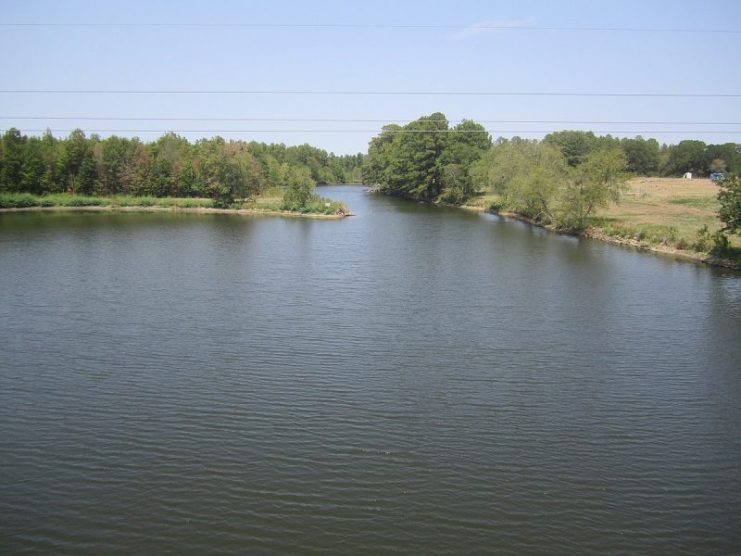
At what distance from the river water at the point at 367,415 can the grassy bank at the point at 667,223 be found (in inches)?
391

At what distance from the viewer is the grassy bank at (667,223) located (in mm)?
40375

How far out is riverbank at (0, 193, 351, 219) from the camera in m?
→ 71.7

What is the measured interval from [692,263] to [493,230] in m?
20.9

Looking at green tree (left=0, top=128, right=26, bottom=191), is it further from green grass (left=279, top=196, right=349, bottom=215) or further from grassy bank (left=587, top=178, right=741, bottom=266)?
grassy bank (left=587, top=178, right=741, bottom=266)

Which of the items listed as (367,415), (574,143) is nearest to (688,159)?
(574,143)

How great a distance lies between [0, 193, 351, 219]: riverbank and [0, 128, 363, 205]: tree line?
105 inches

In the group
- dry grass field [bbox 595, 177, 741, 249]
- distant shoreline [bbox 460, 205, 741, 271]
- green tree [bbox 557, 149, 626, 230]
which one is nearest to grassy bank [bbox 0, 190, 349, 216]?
distant shoreline [bbox 460, 205, 741, 271]

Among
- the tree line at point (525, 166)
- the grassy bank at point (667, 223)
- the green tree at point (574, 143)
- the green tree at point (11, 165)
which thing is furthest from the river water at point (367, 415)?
the green tree at point (574, 143)

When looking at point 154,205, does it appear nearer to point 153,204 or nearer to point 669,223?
point 153,204

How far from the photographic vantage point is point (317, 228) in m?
59.2

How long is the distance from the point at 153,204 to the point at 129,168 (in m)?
8.37

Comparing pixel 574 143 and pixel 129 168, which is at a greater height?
pixel 574 143

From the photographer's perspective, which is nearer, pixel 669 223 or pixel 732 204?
pixel 732 204

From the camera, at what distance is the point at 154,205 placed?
78938mm
